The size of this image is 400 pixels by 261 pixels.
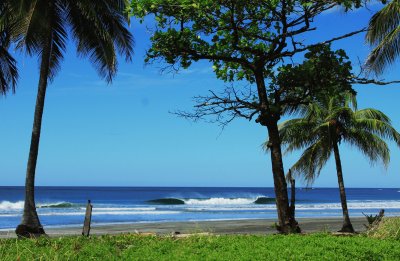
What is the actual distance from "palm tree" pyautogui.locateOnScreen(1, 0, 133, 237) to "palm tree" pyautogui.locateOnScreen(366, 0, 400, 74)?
9.27m

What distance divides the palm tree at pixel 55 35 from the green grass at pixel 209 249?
23.2ft

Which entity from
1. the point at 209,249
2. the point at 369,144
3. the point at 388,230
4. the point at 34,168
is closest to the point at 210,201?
the point at 369,144

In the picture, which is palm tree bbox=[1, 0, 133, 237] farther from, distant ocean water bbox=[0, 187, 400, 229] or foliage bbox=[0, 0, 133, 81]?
distant ocean water bbox=[0, 187, 400, 229]

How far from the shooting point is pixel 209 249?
404 inches

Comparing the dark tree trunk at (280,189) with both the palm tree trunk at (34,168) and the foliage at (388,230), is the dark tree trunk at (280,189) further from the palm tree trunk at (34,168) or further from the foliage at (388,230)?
the palm tree trunk at (34,168)

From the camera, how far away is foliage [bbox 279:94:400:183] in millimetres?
23688

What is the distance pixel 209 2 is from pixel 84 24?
8.91 metres

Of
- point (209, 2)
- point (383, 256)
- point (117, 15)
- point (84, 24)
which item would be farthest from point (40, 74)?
point (383, 256)

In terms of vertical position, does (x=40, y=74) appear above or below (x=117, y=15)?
below

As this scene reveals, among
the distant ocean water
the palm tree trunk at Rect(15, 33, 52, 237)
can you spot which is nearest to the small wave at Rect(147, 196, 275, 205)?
the distant ocean water

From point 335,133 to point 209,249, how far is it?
14.8 metres

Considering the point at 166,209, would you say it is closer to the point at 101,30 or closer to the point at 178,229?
the point at 178,229

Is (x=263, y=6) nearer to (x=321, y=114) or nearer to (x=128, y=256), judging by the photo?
(x=128, y=256)

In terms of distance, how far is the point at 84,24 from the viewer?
2012 centimetres
